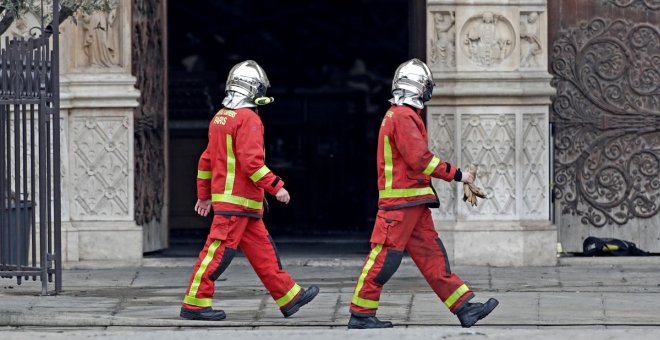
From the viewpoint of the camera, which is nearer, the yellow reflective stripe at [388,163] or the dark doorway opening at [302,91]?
the yellow reflective stripe at [388,163]

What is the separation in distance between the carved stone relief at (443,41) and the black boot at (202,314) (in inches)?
176

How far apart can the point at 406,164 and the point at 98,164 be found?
192 inches

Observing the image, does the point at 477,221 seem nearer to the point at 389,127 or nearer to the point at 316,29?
the point at 389,127

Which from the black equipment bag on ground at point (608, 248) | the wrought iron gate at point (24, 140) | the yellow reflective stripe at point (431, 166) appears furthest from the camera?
the black equipment bag on ground at point (608, 248)

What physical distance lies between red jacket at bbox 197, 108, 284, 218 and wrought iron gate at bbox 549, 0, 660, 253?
4983 mm

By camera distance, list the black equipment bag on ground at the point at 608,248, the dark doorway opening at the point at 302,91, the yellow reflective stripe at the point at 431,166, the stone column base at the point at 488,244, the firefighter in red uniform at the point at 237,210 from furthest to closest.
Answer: the dark doorway opening at the point at 302,91 → the black equipment bag on ground at the point at 608,248 → the stone column base at the point at 488,244 → the firefighter in red uniform at the point at 237,210 → the yellow reflective stripe at the point at 431,166

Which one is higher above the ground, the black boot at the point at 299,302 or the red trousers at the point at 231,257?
the red trousers at the point at 231,257

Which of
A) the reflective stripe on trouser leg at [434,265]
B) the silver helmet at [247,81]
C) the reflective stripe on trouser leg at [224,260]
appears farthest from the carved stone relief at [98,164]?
the reflective stripe on trouser leg at [434,265]

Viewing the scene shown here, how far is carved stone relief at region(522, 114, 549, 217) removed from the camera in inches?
630

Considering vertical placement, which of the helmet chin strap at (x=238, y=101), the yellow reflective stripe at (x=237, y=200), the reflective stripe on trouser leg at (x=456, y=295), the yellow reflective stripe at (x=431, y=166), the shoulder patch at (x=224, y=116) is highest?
the helmet chin strap at (x=238, y=101)

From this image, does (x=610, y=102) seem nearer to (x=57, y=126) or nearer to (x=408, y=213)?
(x=408, y=213)

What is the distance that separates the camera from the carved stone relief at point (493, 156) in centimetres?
1593

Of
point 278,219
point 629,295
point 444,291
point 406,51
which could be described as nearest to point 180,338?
point 444,291

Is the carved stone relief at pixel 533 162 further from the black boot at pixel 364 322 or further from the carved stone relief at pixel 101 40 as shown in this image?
the black boot at pixel 364 322
